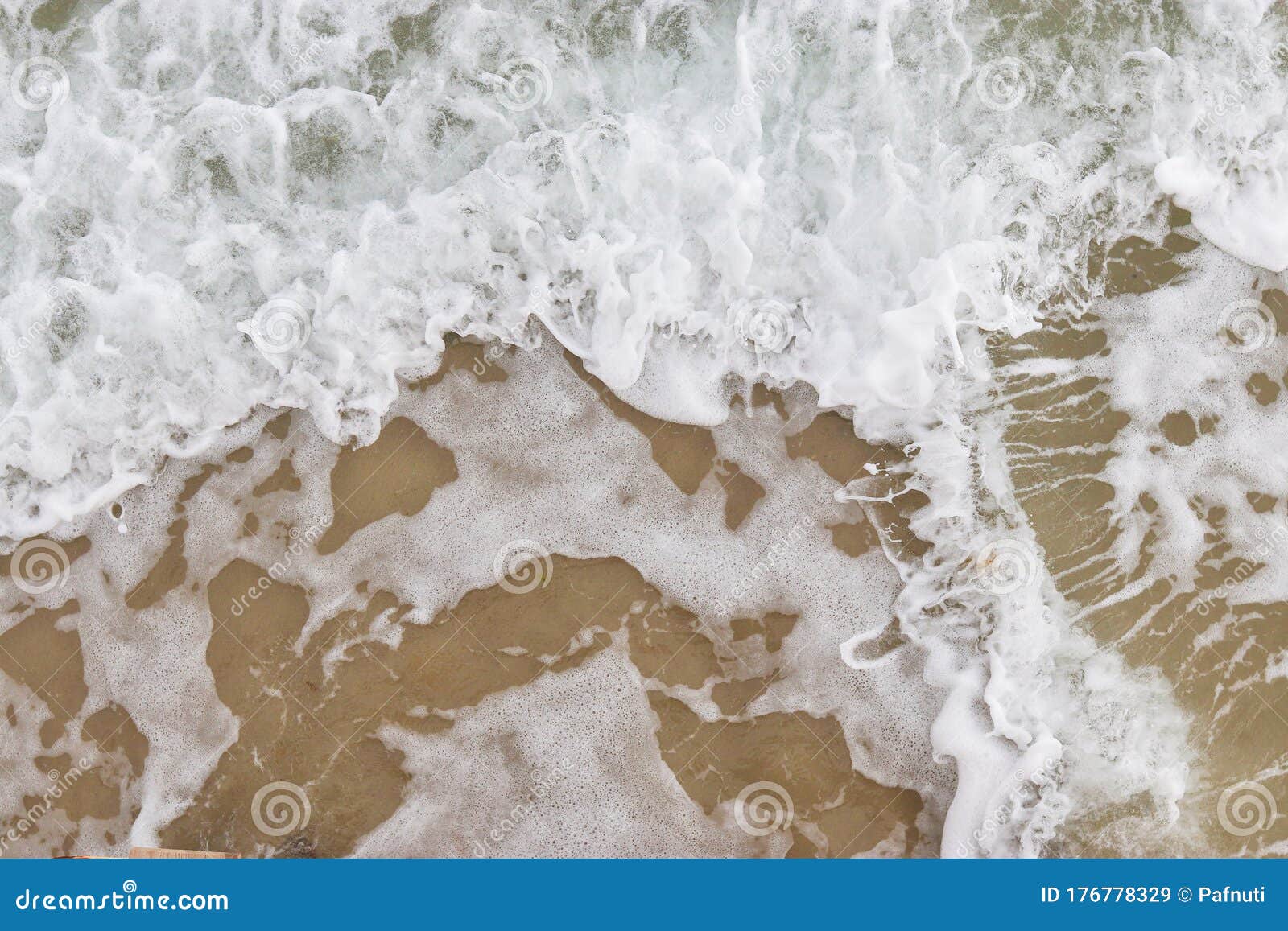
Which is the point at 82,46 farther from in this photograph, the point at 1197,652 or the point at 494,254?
the point at 1197,652

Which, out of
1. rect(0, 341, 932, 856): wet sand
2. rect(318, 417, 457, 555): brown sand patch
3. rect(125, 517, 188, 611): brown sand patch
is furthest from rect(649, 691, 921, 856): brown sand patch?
rect(125, 517, 188, 611): brown sand patch

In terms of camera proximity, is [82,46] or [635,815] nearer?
[635,815]

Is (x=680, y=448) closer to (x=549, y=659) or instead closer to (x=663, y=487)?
(x=663, y=487)

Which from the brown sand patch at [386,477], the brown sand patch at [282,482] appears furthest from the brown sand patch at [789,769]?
the brown sand patch at [282,482]

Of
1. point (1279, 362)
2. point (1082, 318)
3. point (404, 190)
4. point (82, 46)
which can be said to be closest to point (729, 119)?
point (404, 190)

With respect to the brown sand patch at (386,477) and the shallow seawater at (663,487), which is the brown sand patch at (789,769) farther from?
the brown sand patch at (386,477)

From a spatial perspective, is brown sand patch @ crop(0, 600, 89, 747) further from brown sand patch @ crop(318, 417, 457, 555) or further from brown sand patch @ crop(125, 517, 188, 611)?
brown sand patch @ crop(318, 417, 457, 555)

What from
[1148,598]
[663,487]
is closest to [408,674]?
[663,487]

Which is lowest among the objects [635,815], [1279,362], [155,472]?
[635,815]
